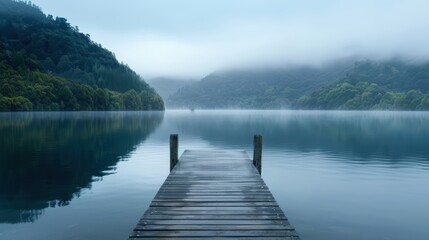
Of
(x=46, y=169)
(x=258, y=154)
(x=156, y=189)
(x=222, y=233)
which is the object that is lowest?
(x=156, y=189)

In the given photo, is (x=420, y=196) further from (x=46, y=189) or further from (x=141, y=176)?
(x=46, y=189)

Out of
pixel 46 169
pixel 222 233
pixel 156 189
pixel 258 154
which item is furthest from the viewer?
pixel 46 169

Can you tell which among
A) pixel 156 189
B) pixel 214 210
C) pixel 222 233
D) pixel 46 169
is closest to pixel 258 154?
pixel 156 189

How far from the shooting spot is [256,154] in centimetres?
2273

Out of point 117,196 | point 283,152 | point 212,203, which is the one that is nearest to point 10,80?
point 283,152

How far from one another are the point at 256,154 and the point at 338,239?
9.67m

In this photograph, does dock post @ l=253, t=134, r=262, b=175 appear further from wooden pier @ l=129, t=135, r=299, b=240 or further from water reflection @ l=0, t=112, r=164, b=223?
water reflection @ l=0, t=112, r=164, b=223

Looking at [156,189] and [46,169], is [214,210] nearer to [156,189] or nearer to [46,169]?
[156,189]

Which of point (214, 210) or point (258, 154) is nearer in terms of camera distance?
point (214, 210)

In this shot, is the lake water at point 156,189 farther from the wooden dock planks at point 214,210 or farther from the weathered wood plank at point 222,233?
the weathered wood plank at point 222,233

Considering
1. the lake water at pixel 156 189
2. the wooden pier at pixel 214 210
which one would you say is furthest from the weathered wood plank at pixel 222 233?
the lake water at pixel 156 189

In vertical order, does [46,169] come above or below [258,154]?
below

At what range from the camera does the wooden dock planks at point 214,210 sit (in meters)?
9.67

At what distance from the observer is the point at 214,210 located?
38.3 ft
